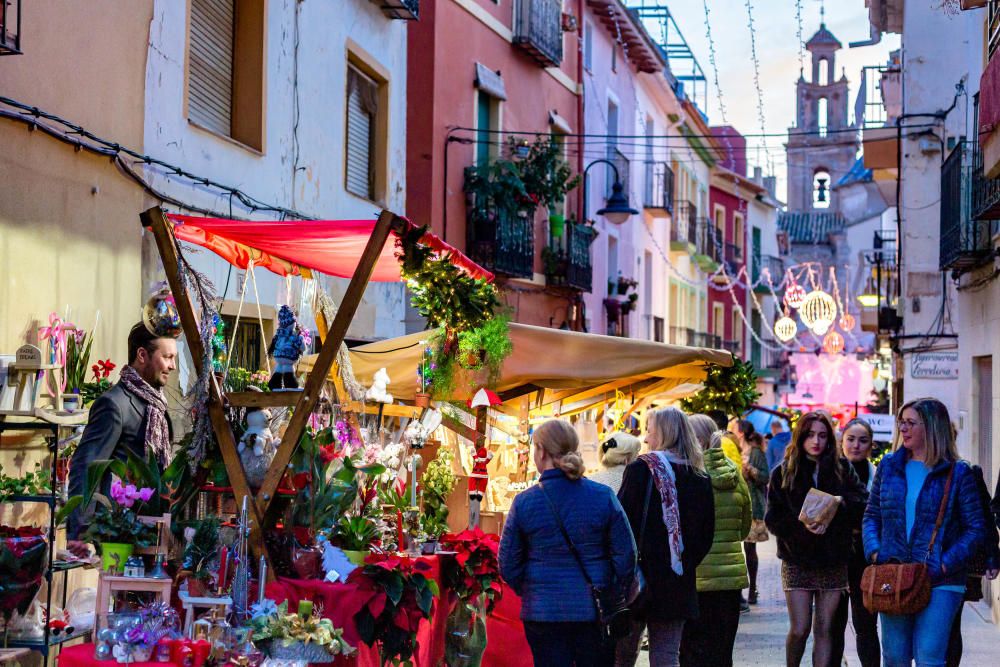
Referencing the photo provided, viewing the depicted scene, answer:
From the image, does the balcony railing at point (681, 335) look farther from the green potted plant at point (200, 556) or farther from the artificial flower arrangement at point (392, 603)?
the green potted plant at point (200, 556)

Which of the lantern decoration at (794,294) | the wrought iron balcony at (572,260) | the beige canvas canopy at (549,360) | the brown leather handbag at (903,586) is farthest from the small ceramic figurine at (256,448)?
the lantern decoration at (794,294)

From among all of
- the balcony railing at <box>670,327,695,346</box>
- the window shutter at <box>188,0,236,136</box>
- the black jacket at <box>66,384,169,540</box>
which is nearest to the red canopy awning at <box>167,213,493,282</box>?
the black jacket at <box>66,384,169,540</box>

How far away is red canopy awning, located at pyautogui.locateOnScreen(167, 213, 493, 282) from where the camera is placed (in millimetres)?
6379

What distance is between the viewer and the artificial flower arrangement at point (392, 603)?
5.96m

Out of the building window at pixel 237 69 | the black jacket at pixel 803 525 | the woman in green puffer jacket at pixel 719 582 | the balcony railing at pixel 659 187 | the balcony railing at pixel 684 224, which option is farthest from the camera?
the balcony railing at pixel 684 224

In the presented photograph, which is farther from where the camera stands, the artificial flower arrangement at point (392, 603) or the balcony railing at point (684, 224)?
the balcony railing at point (684, 224)

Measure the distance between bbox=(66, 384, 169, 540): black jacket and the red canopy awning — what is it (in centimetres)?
84

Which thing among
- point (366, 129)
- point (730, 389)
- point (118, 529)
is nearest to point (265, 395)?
point (118, 529)

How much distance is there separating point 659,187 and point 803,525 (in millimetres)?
22982

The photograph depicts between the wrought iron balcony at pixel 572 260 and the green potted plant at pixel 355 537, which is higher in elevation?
the wrought iron balcony at pixel 572 260

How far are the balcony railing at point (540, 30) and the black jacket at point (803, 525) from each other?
466 inches

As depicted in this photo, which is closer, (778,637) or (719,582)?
(719,582)

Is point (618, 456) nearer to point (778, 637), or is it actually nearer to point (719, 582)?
point (719, 582)

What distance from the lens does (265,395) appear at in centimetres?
602
